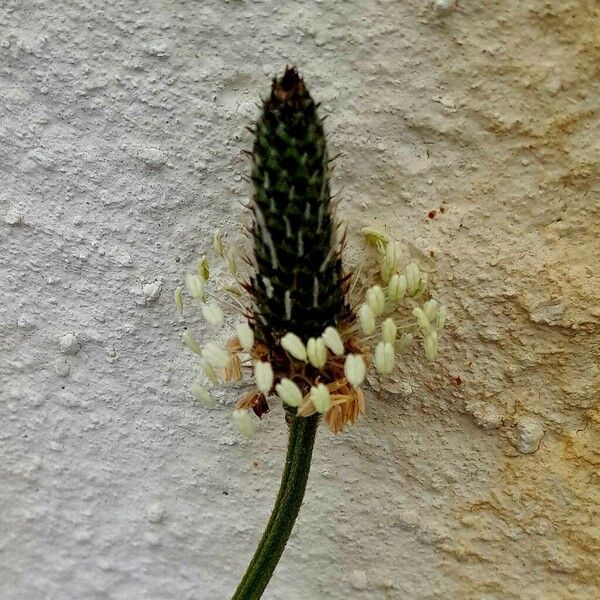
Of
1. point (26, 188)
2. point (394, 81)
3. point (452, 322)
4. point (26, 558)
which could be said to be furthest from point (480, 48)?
point (26, 558)

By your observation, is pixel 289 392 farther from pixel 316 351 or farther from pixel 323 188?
pixel 323 188

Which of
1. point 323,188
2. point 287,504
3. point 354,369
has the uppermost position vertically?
point 323,188

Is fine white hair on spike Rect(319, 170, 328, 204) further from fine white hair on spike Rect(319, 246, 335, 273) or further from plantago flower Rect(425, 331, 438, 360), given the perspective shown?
plantago flower Rect(425, 331, 438, 360)

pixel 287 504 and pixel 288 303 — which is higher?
pixel 288 303

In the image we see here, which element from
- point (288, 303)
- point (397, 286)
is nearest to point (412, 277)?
point (397, 286)

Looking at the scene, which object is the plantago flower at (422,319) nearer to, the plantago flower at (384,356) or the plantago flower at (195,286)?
the plantago flower at (384,356)

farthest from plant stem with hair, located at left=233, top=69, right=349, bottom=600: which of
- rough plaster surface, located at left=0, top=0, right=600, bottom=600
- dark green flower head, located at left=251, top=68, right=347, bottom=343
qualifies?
rough plaster surface, located at left=0, top=0, right=600, bottom=600

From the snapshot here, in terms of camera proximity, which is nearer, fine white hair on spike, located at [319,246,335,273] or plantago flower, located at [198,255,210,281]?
fine white hair on spike, located at [319,246,335,273]
